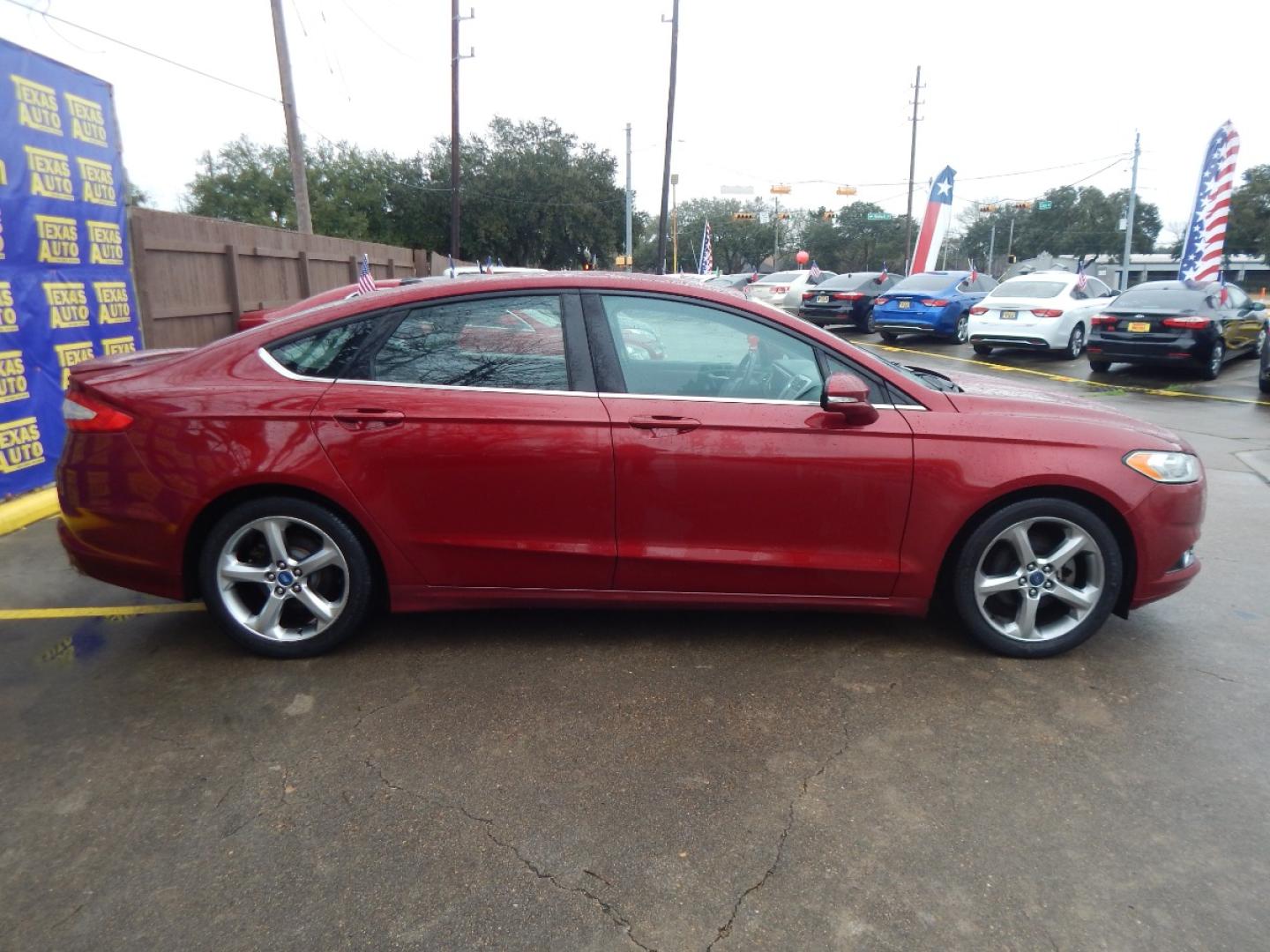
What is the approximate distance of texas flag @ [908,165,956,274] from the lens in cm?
2742

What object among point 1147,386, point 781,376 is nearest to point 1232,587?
point 781,376

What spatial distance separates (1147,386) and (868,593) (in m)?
11.5

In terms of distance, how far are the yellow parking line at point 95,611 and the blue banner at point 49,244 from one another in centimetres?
206

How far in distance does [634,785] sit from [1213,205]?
2005cm

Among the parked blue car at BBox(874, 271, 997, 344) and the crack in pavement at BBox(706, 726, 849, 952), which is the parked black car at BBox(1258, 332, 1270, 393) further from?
the crack in pavement at BBox(706, 726, 849, 952)

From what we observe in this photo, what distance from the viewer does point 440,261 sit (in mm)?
27656

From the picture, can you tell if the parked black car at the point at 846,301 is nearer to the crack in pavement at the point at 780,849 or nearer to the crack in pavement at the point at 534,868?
the crack in pavement at the point at 780,849

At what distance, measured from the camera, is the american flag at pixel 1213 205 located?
17297 mm

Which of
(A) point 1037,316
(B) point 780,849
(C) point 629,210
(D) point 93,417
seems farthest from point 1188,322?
(C) point 629,210

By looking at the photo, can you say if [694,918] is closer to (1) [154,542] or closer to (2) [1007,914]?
(2) [1007,914]

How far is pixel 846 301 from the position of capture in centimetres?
2011

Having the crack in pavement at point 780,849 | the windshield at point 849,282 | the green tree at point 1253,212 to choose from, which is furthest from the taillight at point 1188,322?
the green tree at point 1253,212

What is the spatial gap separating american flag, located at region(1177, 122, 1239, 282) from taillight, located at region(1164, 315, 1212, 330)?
618 centimetres

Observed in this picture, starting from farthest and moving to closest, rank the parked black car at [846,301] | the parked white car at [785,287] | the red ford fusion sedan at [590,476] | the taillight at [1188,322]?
1. the parked white car at [785,287]
2. the parked black car at [846,301]
3. the taillight at [1188,322]
4. the red ford fusion sedan at [590,476]
